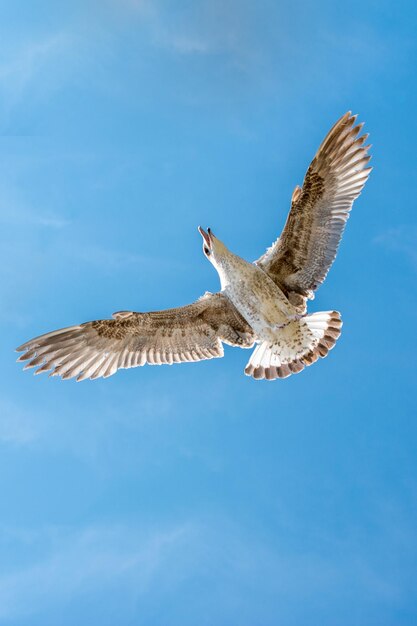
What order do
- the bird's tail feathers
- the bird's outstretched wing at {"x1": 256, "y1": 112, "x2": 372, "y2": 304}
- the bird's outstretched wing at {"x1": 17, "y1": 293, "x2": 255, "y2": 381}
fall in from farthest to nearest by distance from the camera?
the bird's outstretched wing at {"x1": 17, "y1": 293, "x2": 255, "y2": 381} → the bird's outstretched wing at {"x1": 256, "y1": 112, "x2": 372, "y2": 304} → the bird's tail feathers

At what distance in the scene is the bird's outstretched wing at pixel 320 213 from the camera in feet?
39.2

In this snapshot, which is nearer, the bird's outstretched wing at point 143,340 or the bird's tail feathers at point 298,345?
the bird's tail feathers at point 298,345

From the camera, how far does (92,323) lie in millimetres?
12438

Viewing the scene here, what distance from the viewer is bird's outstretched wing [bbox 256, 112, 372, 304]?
39.2ft

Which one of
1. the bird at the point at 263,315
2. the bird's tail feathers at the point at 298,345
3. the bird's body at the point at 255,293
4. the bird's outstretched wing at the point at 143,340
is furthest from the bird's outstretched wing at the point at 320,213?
the bird's outstretched wing at the point at 143,340

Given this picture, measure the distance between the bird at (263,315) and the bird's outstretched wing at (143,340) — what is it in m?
0.02

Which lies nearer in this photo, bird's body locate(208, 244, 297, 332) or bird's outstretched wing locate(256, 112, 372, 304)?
bird's body locate(208, 244, 297, 332)

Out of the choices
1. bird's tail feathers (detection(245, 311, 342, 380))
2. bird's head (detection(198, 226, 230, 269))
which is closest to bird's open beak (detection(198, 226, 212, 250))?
bird's head (detection(198, 226, 230, 269))

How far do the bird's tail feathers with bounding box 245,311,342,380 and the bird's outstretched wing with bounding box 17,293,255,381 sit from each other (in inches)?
20.1

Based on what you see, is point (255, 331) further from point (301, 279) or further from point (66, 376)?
point (66, 376)

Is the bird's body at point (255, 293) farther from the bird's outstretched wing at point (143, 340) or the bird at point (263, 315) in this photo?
the bird's outstretched wing at point (143, 340)

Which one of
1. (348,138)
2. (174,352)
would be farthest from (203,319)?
(348,138)

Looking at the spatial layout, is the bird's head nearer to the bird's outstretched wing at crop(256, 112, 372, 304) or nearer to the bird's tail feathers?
the bird's outstretched wing at crop(256, 112, 372, 304)

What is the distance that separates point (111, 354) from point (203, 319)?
1576 mm
